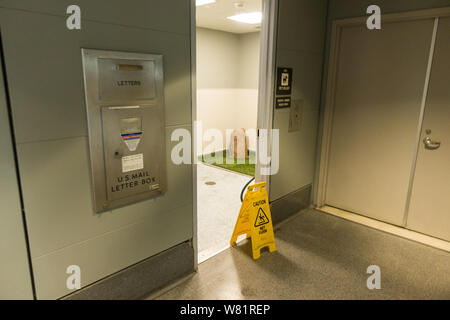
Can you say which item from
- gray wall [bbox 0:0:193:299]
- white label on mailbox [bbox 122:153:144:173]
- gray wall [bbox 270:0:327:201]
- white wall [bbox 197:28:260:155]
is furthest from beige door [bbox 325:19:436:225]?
white wall [bbox 197:28:260:155]

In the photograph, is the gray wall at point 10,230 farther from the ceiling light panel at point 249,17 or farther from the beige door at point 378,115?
the ceiling light panel at point 249,17

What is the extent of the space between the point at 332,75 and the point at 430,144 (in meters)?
1.27

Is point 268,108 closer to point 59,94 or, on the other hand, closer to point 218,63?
point 59,94

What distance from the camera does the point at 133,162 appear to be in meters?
1.92

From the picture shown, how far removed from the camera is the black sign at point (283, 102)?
2987 mm

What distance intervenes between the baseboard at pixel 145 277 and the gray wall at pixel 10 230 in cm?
32

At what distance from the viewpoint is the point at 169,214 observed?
2232 mm

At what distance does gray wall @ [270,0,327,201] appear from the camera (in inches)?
116

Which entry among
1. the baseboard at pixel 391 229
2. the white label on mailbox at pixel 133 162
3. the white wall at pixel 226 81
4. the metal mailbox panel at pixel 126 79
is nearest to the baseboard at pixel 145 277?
the white label on mailbox at pixel 133 162

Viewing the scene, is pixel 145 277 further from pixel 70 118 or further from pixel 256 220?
pixel 70 118

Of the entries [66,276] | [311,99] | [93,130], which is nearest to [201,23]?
[311,99]

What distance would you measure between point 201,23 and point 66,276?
469 cm

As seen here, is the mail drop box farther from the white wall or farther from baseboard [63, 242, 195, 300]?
the white wall

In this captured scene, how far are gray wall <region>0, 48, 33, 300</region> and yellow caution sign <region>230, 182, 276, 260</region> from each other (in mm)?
1746
